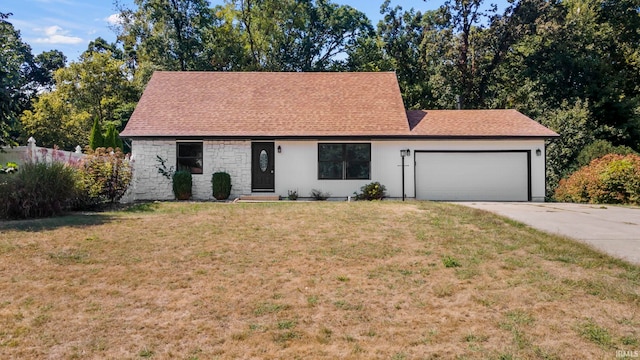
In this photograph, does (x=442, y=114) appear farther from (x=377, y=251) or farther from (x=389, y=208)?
(x=377, y=251)

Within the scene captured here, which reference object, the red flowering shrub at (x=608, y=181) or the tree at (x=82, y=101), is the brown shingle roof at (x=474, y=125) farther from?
the tree at (x=82, y=101)

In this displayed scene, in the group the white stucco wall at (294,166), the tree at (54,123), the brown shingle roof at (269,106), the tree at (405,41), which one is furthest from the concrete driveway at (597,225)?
the tree at (54,123)

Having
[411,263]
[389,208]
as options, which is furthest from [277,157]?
[411,263]

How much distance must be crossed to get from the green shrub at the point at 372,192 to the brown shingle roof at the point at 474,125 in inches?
97.1

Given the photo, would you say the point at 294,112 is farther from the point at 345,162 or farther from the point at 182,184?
the point at 182,184

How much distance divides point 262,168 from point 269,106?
9.35ft

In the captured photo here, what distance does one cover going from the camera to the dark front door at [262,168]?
52.0 ft

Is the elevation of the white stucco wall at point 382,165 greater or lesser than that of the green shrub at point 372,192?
greater

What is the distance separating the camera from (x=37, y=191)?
9.97 meters

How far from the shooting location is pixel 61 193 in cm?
1045

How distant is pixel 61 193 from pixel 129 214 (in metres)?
1.77

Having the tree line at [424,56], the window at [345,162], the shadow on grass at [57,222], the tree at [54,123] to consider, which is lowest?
the shadow on grass at [57,222]

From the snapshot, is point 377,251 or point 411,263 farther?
point 377,251

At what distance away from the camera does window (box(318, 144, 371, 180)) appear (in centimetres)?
1584
